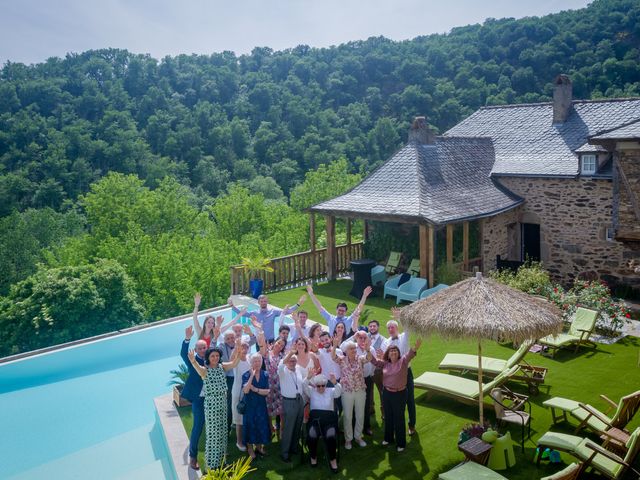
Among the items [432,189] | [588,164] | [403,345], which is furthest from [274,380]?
[588,164]

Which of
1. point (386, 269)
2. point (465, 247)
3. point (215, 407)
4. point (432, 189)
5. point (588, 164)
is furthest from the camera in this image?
point (386, 269)

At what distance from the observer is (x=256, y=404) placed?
8234 millimetres

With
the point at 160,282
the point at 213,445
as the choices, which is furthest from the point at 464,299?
the point at 160,282

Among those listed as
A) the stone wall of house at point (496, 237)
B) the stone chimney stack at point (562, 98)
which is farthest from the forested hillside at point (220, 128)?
the stone chimney stack at point (562, 98)

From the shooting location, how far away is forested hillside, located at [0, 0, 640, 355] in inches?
1248

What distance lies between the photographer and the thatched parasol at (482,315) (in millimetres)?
8109

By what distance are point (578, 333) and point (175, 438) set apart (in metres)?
8.02

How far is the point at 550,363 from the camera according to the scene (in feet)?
38.2

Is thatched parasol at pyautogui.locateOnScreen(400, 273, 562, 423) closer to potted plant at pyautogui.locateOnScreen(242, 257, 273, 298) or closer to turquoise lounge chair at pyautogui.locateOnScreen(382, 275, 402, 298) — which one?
turquoise lounge chair at pyautogui.locateOnScreen(382, 275, 402, 298)

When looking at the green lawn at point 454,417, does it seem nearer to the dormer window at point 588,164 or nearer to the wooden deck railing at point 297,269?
the dormer window at point 588,164

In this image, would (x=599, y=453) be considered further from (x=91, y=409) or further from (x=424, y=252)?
(x=424, y=252)

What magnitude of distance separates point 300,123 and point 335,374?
4264cm

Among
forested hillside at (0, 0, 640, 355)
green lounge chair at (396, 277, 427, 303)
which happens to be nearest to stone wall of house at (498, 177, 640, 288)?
green lounge chair at (396, 277, 427, 303)

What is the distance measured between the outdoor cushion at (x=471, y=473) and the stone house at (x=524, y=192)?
29.3ft
